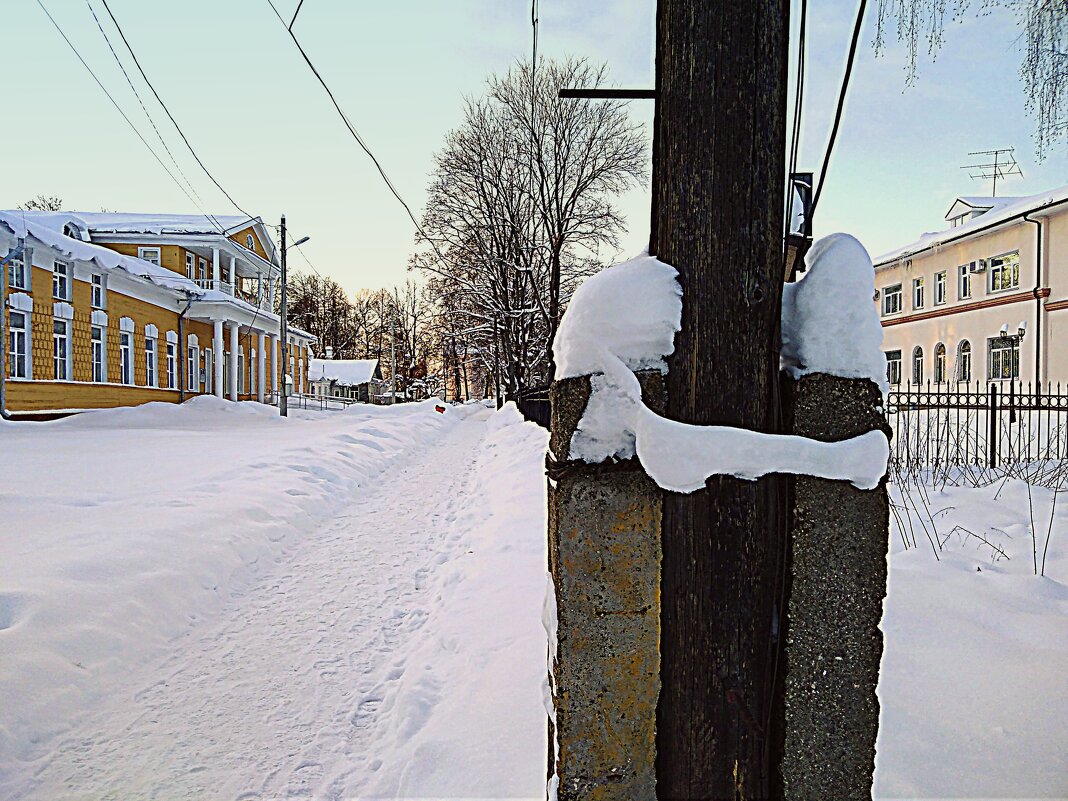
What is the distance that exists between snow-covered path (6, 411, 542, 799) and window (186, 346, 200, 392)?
79.6ft

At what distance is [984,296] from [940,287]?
3092 mm

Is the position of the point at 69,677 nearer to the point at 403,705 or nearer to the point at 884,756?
the point at 403,705

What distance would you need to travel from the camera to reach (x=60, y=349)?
61.6 ft

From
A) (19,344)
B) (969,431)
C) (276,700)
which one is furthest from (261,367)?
(276,700)

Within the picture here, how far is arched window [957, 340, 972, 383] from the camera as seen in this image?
24.7 meters

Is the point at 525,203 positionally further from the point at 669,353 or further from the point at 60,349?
the point at 669,353

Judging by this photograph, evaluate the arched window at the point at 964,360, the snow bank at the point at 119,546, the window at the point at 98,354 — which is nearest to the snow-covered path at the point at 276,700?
the snow bank at the point at 119,546

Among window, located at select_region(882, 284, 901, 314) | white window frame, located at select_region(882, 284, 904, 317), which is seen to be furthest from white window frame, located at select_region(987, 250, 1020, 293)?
window, located at select_region(882, 284, 901, 314)

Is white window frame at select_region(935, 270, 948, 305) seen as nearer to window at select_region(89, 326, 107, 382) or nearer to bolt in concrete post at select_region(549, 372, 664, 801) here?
bolt in concrete post at select_region(549, 372, 664, 801)

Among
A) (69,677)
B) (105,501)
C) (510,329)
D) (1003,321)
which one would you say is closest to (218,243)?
(510,329)

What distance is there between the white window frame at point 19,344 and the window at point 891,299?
31.3 meters

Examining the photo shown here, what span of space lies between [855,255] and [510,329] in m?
24.7

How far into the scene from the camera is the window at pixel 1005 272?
22.3 m

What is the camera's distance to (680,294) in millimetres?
1545
